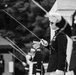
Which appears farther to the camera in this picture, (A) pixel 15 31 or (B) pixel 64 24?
(A) pixel 15 31

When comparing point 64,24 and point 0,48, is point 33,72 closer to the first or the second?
point 64,24

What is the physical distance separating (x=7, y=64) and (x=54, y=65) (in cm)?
1445

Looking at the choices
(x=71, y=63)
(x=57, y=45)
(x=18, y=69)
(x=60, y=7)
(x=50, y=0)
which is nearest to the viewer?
(x=71, y=63)

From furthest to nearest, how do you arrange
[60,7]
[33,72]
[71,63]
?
[33,72] → [60,7] → [71,63]

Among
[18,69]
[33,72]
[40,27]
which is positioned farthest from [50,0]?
[33,72]

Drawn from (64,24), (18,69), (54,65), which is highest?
(64,24)

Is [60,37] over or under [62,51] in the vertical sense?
over

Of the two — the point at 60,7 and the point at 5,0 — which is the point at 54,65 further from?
the point at 5,0

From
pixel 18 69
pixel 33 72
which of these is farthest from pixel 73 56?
pixel 18 69

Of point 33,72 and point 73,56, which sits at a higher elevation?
point 73,56

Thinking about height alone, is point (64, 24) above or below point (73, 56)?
above

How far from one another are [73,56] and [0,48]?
50.0ft

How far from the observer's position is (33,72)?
28.6 feet

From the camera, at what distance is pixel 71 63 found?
4441 mm
